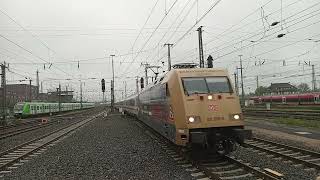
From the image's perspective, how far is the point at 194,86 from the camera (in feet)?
43.9

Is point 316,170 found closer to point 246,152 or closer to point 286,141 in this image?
point 246,152

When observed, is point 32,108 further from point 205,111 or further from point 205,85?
point 205,111

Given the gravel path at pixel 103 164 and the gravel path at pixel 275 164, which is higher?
the gravel path at pixel 275 164

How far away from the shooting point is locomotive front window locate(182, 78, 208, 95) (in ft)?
43.4

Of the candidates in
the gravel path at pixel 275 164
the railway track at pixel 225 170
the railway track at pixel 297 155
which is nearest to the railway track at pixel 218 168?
the railway track at pixel 225 170

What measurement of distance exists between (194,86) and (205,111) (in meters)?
1.02

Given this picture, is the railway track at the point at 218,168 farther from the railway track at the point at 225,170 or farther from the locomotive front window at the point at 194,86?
the locomotive front window at the point at 194,86

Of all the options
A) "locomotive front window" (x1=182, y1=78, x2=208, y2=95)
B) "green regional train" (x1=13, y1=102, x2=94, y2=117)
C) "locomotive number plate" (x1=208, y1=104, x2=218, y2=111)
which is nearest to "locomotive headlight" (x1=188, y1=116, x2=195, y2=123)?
"locomotive number plate" (x1=208, y1=104, x2=218, y2=111)

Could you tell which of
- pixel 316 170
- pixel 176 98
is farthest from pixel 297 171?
pixel 176 98

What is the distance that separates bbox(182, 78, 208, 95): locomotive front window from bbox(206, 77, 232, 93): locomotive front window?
177 millimetres

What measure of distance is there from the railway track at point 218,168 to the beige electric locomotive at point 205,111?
1.69 feet

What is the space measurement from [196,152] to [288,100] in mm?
65355

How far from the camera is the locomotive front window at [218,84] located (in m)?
13.4

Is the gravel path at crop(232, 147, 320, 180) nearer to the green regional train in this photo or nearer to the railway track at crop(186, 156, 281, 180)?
the railway track at crop(186, 156, 281, 180)
